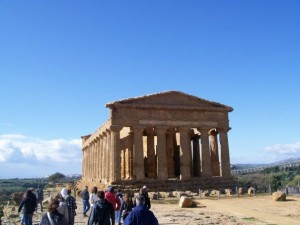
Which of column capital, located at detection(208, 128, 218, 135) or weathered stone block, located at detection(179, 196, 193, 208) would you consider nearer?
weathered stone block, located at detection(179, 196, 193, 208)

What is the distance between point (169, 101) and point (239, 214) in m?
18.5

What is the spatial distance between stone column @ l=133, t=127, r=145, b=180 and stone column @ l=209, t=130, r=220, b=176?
9.51 meters

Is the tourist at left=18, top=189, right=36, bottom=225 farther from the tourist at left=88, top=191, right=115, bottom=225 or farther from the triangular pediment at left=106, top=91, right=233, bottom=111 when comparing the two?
the triangular pediment at left=106, top=91, right=233, bottom=111

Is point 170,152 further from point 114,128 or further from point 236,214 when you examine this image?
point 236,214

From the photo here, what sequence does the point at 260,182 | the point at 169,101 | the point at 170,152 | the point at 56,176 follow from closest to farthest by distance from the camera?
the point at 169,101
the point at 170,152
the point at 260,182
the point at 56,176

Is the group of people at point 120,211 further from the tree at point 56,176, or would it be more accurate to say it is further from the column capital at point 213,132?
the tree at point 56,176

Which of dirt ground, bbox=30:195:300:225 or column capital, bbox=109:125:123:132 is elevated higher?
column capital, bbox=109:125:123:132

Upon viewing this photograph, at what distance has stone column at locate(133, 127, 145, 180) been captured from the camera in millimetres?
35375

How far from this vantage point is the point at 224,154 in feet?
130

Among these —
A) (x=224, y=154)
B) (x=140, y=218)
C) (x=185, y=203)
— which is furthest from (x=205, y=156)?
(x=140, y=218)

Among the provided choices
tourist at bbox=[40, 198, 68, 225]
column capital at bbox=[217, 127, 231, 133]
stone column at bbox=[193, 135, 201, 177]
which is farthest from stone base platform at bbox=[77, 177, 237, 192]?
tourist at bbox=[40, 198, 68, 225]

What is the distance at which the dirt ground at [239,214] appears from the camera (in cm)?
1781

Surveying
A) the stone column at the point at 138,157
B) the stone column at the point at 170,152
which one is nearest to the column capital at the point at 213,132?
the stone column at the point at 170,152

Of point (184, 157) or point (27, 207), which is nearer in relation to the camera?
point (27, 207)
